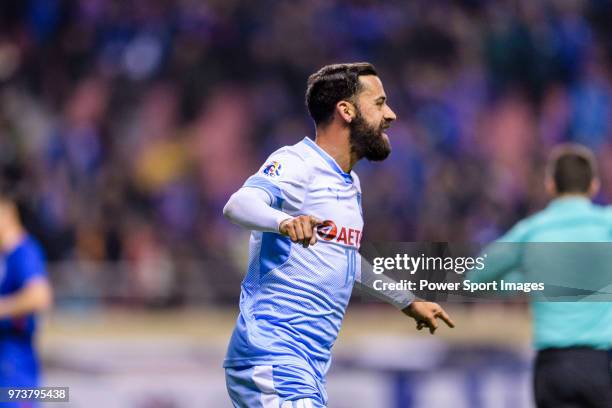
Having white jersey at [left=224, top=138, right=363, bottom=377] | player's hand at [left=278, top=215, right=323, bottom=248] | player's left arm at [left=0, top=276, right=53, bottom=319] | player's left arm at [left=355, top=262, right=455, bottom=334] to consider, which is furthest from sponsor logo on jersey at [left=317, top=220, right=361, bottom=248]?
player's left arm at [left=0, top=276, right=53, bottom=319]

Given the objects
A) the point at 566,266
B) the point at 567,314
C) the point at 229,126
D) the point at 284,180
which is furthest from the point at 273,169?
the point at 229,126

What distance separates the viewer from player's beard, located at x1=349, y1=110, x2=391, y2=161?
179 inches

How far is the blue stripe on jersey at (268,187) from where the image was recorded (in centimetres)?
418

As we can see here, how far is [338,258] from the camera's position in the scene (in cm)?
449

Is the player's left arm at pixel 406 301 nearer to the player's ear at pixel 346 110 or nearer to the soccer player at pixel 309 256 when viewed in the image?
the soccer player at pixel 309 256

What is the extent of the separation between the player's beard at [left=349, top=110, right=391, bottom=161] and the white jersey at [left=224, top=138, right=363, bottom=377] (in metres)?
0.13

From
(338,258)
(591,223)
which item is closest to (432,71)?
(591,223)

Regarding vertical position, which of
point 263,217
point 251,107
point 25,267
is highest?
point 251,107

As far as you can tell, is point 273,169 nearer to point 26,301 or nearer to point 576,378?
point 576,378

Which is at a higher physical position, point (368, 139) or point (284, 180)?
point (368, 139)

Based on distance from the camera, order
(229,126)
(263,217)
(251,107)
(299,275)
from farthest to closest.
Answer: (251,107)
(229,126)
(299,275)
(263,217)

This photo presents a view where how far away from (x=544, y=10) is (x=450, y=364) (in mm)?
7010

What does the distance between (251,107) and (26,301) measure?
794 cm

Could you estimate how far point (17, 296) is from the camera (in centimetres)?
626
